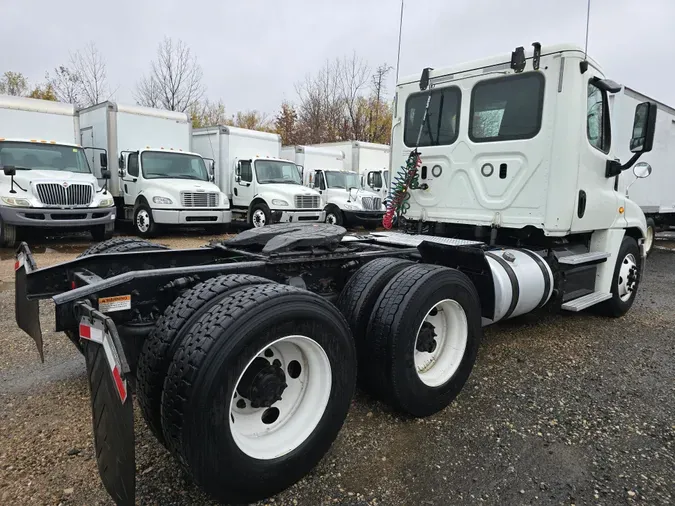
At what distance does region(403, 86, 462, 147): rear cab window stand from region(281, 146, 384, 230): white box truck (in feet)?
33.8

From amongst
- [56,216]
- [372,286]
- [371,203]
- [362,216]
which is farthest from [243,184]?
[372,286]

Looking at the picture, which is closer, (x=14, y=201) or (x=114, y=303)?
(x=114, y=303)

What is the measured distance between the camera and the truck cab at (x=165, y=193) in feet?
41.0

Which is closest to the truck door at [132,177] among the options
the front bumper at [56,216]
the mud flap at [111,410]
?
the front bumper at [56,216]

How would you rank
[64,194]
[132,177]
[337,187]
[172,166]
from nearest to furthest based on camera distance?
[64,194] → [132,177] → [172,166] → [337,187]

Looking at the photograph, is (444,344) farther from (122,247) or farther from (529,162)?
(122,247)

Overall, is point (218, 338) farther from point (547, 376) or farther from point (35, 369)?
point (547, 376)

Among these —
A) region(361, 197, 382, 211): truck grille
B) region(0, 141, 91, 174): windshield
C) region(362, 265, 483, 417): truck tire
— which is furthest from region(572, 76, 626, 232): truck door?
region(0, 141, 91, 174): windshield

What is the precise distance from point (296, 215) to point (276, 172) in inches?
73.8

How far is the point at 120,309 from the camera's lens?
2.50m

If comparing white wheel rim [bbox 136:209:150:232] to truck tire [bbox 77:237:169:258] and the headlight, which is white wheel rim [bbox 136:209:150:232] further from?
truck tire [bbox 77:237:169:258]

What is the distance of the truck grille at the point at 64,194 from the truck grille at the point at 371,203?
27.8ft

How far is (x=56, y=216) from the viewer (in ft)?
34.0

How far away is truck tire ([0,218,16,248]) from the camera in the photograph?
9930 millimetres
